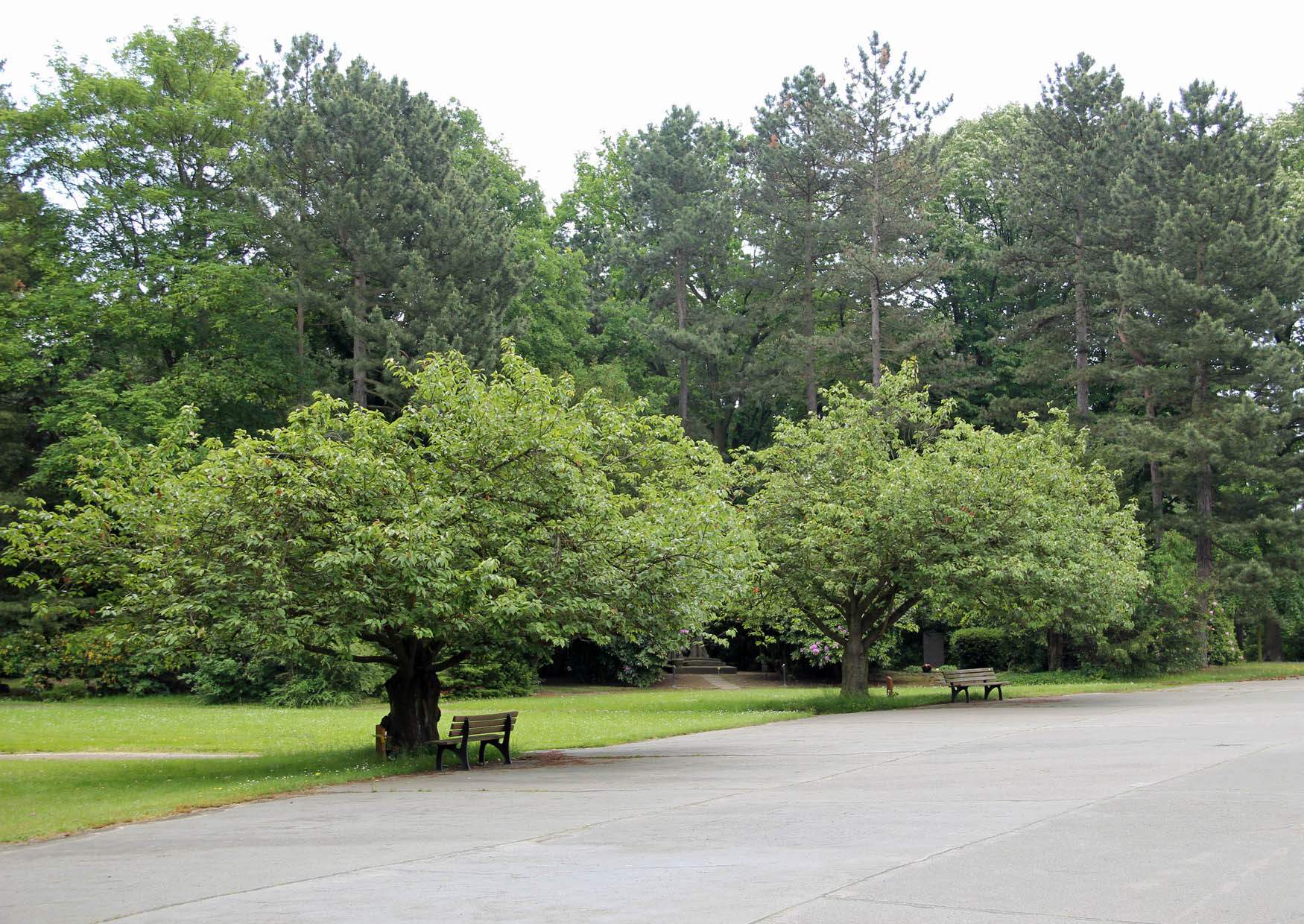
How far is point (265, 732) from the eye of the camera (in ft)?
78.1

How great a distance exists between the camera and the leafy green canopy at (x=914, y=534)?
969 inches

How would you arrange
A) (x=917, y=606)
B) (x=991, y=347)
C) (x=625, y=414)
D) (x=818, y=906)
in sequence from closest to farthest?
1. (x=818, y=906)
2. (x=625, y=414)
3. (x=917, y=606)
4. (x=991, y=347)

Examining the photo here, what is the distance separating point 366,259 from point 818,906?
3324 centimetres

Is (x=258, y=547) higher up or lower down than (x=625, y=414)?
lower down

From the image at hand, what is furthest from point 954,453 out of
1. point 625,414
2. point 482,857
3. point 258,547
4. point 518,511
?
point 482,857

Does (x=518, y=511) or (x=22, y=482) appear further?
(x=22, y=482)

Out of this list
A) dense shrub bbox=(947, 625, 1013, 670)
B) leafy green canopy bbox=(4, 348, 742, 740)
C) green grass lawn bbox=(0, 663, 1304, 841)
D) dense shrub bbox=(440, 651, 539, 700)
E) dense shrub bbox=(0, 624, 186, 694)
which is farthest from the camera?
dense shrub bbox=(947, 625, 1013, 670)

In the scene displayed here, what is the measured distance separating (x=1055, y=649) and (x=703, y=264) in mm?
24373

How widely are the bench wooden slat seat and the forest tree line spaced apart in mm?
16064

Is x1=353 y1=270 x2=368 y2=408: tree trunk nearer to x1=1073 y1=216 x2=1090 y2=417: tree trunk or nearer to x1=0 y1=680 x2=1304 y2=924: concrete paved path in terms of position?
x1=0 y1=680 x2=1304 y2=924: concrete paved path

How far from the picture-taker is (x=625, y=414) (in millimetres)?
18797

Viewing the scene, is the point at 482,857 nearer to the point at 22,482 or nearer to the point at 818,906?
the point at 818,906

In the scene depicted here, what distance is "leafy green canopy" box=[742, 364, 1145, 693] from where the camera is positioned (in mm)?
24625

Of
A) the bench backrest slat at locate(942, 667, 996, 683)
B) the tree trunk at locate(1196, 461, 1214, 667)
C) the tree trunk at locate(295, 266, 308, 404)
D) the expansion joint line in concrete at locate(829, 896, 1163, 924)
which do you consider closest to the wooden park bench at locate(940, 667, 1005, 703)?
the bench backrest slat at locate(942, 667, 996, 683)
